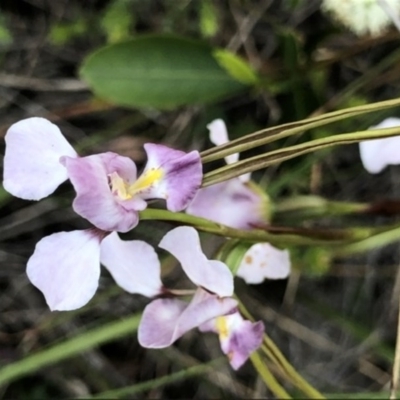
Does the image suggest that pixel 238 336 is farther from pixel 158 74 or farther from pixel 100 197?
pixel 158 74

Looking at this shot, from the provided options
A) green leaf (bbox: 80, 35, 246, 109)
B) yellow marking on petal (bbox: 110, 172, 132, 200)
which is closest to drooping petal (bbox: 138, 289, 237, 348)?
yellow marking on petal (bbox: 110, 172, 132, 200)

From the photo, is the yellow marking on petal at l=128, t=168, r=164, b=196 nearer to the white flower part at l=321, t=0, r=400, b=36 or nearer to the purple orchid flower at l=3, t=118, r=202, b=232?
the purple orchid flower at l=3, t=118, r=202, b=232

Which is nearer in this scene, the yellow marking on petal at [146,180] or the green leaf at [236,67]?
the yellow marking on petal at [146,180]

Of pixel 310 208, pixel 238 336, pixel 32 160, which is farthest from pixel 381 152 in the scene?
pixel 32 160

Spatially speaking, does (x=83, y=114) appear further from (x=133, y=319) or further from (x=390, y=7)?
(x=390, y=7)

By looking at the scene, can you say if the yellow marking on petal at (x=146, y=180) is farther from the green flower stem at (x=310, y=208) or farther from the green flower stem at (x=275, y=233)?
the green flower stem at (x=310, y=208)

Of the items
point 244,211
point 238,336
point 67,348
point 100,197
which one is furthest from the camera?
point 67,348

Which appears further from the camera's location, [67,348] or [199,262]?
[67,348]

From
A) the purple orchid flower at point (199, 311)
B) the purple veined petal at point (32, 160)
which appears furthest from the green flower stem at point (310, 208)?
the purple veined petal at point (32, 160)
